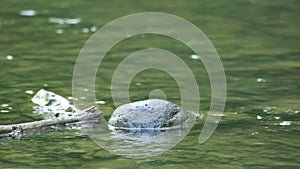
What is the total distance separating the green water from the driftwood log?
0.08 meters

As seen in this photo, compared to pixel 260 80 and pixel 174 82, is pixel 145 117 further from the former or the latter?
pixel 260 80

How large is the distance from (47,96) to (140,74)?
1713 mm

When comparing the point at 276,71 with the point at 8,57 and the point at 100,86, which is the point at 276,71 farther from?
the point at 8,57

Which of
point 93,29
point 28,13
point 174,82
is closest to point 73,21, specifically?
point 93,29

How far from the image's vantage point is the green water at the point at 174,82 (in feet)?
17.5

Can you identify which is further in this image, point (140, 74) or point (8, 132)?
point (140, 74)

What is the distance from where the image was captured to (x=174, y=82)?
7.87 meters

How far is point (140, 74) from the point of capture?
27.1ft

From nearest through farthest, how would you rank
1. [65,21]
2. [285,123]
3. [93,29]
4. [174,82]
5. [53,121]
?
1. [53,121]
2. [285,123]
3. [174,82]
4. [93,29]
5. [65,21]

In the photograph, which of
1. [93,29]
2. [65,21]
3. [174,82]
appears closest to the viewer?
[174,82]

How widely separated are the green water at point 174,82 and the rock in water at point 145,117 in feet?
0.89

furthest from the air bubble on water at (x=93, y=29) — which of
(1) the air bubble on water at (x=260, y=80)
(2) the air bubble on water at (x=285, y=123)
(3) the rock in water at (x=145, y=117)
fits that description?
(2) the air bubble on water at (x=285, y=123)

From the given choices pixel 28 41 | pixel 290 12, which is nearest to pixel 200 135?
pixel 28 41

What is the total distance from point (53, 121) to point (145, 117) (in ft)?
2.61
